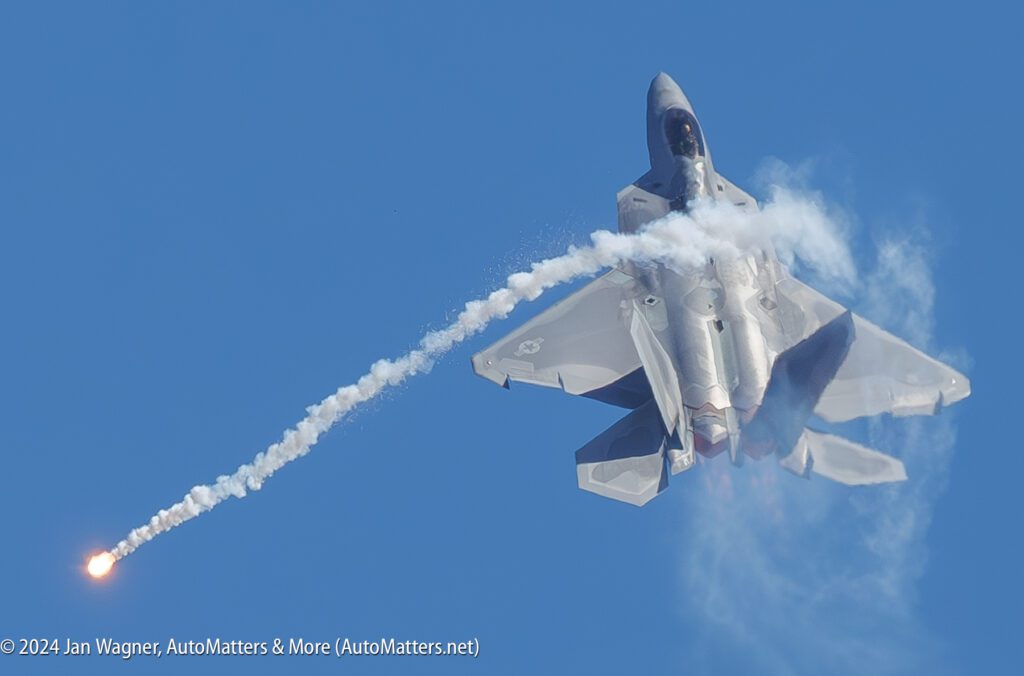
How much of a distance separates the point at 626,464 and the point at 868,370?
624cm

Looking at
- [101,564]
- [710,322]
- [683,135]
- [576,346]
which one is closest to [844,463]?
[710,322]

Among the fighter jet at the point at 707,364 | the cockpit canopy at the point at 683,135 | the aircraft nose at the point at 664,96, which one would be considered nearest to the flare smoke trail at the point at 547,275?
the fighter jet at the point at 707,364

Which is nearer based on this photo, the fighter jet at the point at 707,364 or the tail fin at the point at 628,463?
the tail fin at the point at 628,463

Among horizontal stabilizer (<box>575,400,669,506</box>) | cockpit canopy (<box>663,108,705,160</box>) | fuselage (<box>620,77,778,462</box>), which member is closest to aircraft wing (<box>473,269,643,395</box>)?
fuselage (<box>620,77,778,462</box>)

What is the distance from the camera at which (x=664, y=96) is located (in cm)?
5144

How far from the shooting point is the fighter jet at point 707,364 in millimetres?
44750

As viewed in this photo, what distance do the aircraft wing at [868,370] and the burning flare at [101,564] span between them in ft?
52.0

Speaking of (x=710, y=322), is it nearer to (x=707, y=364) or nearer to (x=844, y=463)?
(x=707, y=364)

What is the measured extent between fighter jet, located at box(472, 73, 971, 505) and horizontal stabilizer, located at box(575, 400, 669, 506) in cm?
3

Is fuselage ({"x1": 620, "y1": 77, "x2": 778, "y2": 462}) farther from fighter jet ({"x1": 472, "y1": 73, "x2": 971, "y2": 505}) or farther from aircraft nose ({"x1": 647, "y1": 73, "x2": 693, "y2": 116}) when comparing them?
aircraft nose ({"x1": 647, "y1": 73, "x2": 693, "y2": 116})

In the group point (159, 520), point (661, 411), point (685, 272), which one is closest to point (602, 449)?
point (661, 411)

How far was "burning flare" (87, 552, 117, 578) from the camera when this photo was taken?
1929 inches

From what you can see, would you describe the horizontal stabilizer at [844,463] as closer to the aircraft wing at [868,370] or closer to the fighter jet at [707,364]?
the fighter jet at [707,364]

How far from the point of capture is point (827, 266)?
48.8 meters
